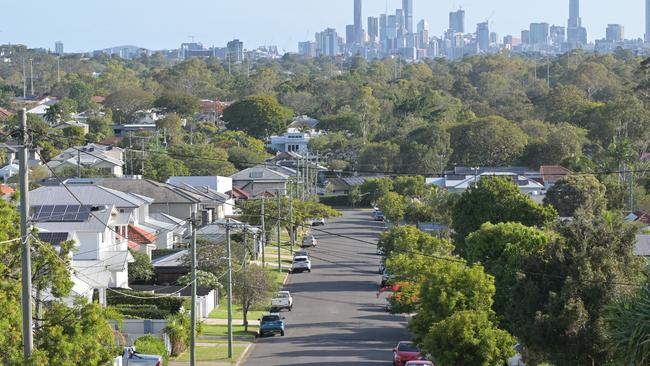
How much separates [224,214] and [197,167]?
78.2 feet

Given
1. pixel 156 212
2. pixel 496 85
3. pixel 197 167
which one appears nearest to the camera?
pixel 156 212

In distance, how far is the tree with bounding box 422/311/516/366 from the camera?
108 ft

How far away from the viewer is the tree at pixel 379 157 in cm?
12100

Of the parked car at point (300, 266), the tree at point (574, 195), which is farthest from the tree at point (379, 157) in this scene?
the parked car at point (300, 266)

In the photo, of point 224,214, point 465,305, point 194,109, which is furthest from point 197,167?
point 465,305

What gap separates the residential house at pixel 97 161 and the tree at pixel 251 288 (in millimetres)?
43610

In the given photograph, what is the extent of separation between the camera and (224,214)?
279ft

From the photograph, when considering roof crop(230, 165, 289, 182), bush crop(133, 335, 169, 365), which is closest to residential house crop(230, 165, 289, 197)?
roof crop(230, 165, 289, 182)

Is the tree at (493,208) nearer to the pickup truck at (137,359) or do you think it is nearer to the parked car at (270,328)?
the parked car at (270,328)

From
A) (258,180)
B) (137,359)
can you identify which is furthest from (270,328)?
(258,180)

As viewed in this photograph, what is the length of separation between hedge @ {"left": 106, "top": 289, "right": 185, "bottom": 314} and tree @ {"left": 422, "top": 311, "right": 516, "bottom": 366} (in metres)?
13.6

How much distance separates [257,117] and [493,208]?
3636 inches

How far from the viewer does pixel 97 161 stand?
97.5 metres

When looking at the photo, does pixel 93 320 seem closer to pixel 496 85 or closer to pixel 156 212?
pixel 156 212
